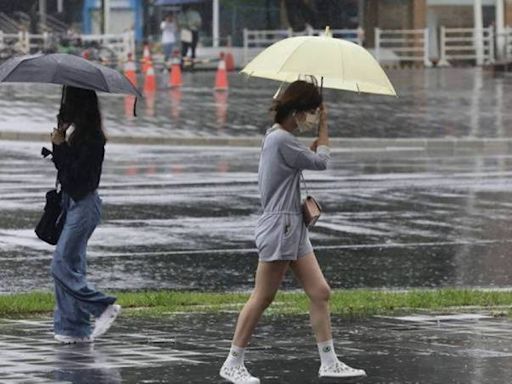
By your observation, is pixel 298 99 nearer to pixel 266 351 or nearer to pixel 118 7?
pixel 266 351

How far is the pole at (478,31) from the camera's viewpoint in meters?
57.2

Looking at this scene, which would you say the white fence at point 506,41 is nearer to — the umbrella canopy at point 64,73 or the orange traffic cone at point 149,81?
the orange traffic cone at point 149,81

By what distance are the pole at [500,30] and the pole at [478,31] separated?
58cm

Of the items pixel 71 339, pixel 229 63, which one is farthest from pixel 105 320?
pixel 229 63

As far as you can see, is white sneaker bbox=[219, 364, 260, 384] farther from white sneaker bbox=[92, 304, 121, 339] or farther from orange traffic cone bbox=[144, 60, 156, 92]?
orange traffic cone bbox=[144, 60, 156, 92]

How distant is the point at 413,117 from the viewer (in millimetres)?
34531

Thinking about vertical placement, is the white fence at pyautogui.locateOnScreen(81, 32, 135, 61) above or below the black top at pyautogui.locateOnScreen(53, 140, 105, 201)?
above

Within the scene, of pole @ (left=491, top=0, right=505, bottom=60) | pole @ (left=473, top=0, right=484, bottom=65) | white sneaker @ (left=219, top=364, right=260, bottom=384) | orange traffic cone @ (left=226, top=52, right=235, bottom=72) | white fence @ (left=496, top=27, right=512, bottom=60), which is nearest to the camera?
white sneaker @ (left=219, top=364, right=260, bottom=384)

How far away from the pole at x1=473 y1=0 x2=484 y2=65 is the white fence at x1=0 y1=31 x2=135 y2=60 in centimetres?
1184

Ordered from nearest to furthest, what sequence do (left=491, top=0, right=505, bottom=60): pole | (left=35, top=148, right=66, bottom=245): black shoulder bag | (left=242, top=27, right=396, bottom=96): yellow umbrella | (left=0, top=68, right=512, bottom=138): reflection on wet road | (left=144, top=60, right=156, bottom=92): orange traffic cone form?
(left=242, top=27, right=396, bottom=96): yellow umbrella < (left=35, top=148, right=66, bottom=245): black shoulder bag < (left=0, top=68, right=512, bottom=138): reflection on wet road < (left=144, top=60, right=156, bottom=92): orange traffic cone < (left=491, top=0, right=505, bottom=60): pole

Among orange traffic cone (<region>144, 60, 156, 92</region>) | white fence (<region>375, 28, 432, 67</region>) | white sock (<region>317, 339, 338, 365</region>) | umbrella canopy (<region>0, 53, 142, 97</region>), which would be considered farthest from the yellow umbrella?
white fence (<region>375, 28, 432, 67</region>)

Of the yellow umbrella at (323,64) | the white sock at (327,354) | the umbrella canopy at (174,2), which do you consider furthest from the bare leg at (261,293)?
the umbrella canopy at (174,2)

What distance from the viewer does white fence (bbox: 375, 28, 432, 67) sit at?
194 ft

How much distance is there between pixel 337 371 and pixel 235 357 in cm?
54
